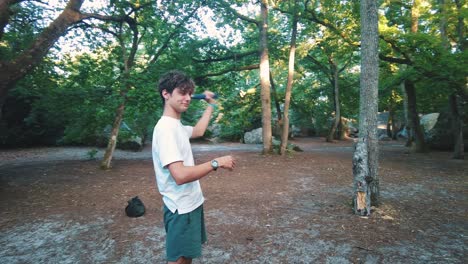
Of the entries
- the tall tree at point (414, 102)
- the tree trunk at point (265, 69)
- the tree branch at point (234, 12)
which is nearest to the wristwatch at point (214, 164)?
the tree trunk at point (265, 69)

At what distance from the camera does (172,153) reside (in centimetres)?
192

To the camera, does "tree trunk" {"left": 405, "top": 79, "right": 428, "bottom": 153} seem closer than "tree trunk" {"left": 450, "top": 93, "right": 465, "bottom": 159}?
No

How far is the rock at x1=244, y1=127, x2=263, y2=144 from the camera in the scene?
2147 cm

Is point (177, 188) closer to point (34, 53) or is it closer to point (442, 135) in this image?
point (34, 53)

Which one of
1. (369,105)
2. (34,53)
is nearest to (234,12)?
(34,53)

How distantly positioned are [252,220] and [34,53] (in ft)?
20.3

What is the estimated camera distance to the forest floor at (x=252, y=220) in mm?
3670

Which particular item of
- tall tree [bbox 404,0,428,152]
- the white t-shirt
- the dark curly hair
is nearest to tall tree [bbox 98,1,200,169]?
the dark curly hair

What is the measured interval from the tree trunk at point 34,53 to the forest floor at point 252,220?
8.51 feet

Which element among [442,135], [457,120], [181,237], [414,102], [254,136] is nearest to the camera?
[181,237]

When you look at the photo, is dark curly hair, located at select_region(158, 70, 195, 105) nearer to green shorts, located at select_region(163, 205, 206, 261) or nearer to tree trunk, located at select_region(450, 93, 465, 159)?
green shorts, located at select_region(163, 205, 206, 261)

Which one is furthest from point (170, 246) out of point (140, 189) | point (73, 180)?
point (73, 180)

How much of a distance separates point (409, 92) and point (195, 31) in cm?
1004

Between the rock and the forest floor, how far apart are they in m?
12.7
